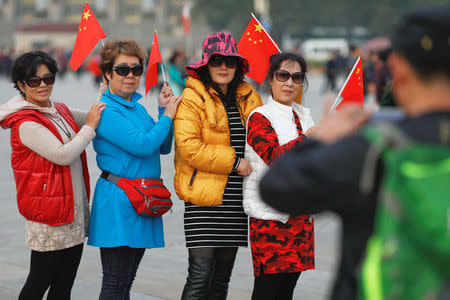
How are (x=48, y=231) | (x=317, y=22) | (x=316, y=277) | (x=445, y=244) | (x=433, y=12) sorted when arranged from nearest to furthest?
(x=445, y=244), (x=433, y=12), (x=48, y=231), (x=316, y=277), (x=317, y=22)

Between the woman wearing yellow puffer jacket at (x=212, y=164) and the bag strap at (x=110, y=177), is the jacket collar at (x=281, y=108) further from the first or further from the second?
the bag strap at (x=110, y=177)

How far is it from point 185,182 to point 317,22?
7473cm

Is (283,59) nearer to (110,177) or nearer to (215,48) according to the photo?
(215,48)

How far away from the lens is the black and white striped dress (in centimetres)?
372

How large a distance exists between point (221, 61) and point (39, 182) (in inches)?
42.9

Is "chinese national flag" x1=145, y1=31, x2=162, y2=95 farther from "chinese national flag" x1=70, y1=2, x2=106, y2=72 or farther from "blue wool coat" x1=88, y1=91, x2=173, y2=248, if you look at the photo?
"blue wool coat" x1=88, y1=91, x2=173, y2=248

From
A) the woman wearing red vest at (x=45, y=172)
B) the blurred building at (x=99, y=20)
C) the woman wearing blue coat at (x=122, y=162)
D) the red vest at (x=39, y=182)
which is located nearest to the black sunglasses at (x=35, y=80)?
the woman wearing red vest at (x=45, y=172)

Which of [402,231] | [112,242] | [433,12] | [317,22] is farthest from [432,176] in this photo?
[317,22]

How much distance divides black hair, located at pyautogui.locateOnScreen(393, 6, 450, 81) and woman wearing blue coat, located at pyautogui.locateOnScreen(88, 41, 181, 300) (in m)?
2.09

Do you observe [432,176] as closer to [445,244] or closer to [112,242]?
[445,244]

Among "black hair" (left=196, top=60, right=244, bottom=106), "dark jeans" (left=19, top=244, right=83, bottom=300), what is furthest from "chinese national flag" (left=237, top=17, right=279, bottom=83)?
"dark jeans" (left=19, top=244, right=83, bottom=300)

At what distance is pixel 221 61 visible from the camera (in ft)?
12.6

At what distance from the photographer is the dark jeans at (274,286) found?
12.1 feet

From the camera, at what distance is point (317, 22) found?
7662 centimetres
